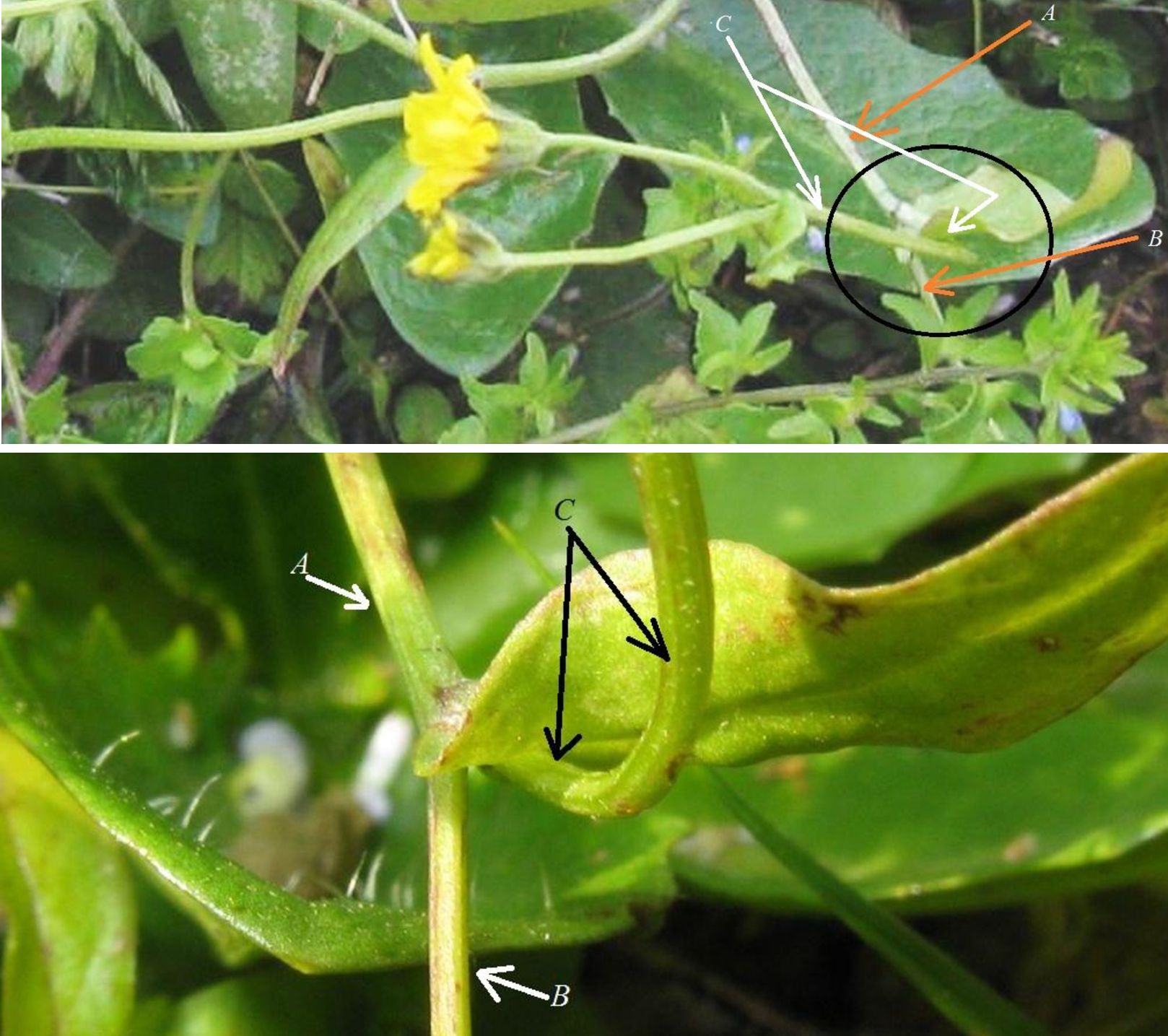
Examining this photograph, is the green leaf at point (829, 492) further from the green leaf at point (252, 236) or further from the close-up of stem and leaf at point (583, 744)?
the green leaf at point (252, 236)

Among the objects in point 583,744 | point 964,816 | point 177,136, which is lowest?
point 964,816

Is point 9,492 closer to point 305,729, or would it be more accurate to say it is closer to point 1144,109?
point 305,729

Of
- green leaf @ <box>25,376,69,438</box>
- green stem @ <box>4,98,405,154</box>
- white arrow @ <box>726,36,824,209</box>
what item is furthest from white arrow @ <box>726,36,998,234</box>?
green leaf @ <box>25,376,69,438</box>

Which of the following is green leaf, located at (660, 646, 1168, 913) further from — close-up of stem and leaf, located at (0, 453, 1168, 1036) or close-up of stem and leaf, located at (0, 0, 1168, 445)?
close-up of stem and leaf, located at (0, 0, 1168, 445)

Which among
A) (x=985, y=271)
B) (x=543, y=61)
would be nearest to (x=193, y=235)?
(x=543, y=61)

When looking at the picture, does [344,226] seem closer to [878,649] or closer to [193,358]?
[193,358]

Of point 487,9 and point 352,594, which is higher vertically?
point 487,9

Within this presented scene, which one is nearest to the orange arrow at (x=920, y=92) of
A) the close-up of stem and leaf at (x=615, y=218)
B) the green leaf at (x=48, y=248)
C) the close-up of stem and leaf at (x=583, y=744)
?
the close-up of stem and leaf at (x=615, y=218)

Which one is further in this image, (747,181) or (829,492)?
(829,492)
